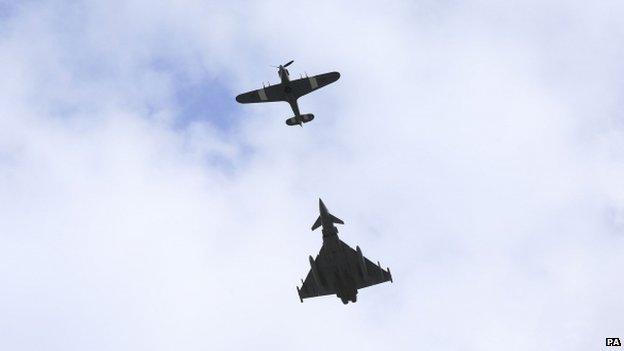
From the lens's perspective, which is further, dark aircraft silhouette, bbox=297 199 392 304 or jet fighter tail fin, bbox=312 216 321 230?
jet fighter tail fin, bbox=312 216 321 230

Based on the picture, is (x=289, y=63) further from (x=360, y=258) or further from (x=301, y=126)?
(x=360, y=258)

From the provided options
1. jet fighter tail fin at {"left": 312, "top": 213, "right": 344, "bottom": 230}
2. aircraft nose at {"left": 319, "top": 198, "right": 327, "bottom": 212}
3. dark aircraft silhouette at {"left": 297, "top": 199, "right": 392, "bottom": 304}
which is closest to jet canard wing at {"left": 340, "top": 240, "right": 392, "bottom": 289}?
dark aircraft silhouette at {"left": 297, "top": 199, "right": 392, "bottom": 304}

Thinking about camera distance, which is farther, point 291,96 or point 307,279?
point 291,96

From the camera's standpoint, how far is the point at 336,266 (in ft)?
172

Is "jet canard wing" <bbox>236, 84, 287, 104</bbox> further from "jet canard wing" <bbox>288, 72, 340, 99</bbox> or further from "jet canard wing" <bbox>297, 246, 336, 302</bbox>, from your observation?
"jet canard wing" <bbox>297, 246, 336, 302</bbox>

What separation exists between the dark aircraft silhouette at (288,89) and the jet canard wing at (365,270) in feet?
71.4

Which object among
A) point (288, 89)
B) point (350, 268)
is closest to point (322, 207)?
point (350, 268)

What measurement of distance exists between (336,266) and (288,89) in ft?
76.4

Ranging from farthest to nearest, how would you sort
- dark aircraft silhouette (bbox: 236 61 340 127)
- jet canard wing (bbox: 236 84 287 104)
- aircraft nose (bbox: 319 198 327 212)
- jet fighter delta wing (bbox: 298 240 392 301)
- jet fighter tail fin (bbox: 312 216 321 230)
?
jet canard wing (bbox: 236 84 287 104) < dark aircraft silhouette (bbox: 236 61 340 127) < jet fighter delta wing (bbox: 298 240 392 301) < jet fighter tail fin (bbox: 312 216 321 230) < aircraft nose (bbox: 319 198 327 212)

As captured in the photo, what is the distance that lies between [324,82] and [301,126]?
21.7ft

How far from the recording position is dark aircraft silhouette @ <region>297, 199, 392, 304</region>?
50719mm

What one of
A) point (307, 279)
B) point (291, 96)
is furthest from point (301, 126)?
point (307, 279)

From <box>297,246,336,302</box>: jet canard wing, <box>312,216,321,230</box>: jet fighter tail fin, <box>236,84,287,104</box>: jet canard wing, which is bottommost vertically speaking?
<box>297,246,336,302</box>: jet canard wing

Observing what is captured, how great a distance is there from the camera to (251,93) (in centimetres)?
6706
